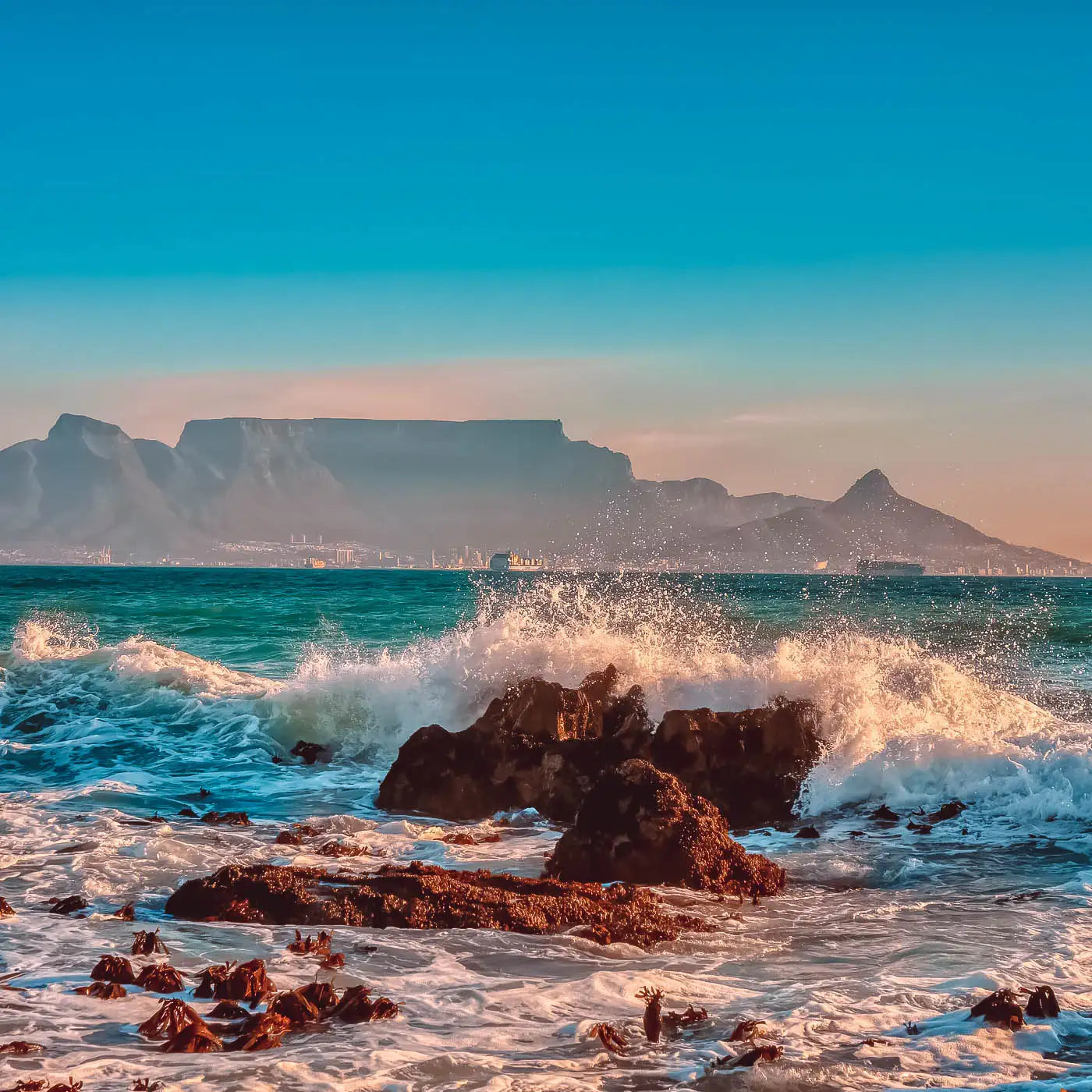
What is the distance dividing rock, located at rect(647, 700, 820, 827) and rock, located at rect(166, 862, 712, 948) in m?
4.20

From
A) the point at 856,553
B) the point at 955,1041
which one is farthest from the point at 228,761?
the point at 856,553

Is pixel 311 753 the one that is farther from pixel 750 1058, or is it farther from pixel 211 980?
pixel 750 1058

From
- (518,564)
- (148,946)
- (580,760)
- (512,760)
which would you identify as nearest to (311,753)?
(512,760)

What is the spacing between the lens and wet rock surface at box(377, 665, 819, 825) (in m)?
12.3

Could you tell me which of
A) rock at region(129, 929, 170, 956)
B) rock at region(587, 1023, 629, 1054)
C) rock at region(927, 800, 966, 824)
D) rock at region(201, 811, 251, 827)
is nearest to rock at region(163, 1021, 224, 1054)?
rock at region(129, 929, 170, 956)

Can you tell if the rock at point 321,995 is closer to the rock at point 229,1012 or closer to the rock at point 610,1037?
the rock at point 229,1012

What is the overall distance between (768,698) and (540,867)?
543cm

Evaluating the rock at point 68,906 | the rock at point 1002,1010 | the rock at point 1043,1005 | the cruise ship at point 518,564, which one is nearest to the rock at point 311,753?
the rock at point 68,906

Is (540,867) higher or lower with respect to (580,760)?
lower

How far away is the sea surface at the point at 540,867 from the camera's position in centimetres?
527

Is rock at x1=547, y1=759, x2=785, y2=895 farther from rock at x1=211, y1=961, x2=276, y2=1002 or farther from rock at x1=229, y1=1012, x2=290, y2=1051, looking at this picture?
rock at x1=229, y1=1012, x2=290, y2=1051

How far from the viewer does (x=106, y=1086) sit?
471cm

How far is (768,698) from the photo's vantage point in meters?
14.3

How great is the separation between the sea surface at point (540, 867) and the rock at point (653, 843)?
0.35 m
